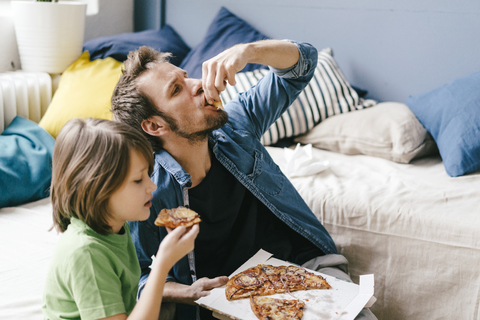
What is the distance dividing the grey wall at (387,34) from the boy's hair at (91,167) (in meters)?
1.64

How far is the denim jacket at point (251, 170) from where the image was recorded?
1.19 metres

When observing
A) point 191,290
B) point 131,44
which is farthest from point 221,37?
point 191,290

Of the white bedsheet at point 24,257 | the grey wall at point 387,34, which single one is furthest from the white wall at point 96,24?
the white bedsheet at point 24,257

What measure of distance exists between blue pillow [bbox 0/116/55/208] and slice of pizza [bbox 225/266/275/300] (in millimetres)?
871

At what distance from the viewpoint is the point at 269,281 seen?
1.07 m

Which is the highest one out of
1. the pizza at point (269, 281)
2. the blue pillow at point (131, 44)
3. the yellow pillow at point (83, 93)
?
the blue pillow at point (131, 44)

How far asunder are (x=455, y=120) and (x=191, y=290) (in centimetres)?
123

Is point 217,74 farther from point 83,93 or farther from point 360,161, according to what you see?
point 83,93

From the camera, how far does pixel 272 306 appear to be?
0.99 meters

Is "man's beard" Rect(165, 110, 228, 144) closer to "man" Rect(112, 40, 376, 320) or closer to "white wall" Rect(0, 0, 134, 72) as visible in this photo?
"man" Rect(112, 40, 376, 320)

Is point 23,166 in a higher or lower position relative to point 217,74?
lower

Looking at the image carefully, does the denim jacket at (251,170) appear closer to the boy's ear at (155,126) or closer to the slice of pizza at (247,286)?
the boy's ear at (155,126)

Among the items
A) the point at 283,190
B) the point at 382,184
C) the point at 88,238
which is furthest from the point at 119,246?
the point at 382,184

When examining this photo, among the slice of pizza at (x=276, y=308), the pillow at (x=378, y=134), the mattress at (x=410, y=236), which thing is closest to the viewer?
the slice of pizza at (x=276, y=308)
